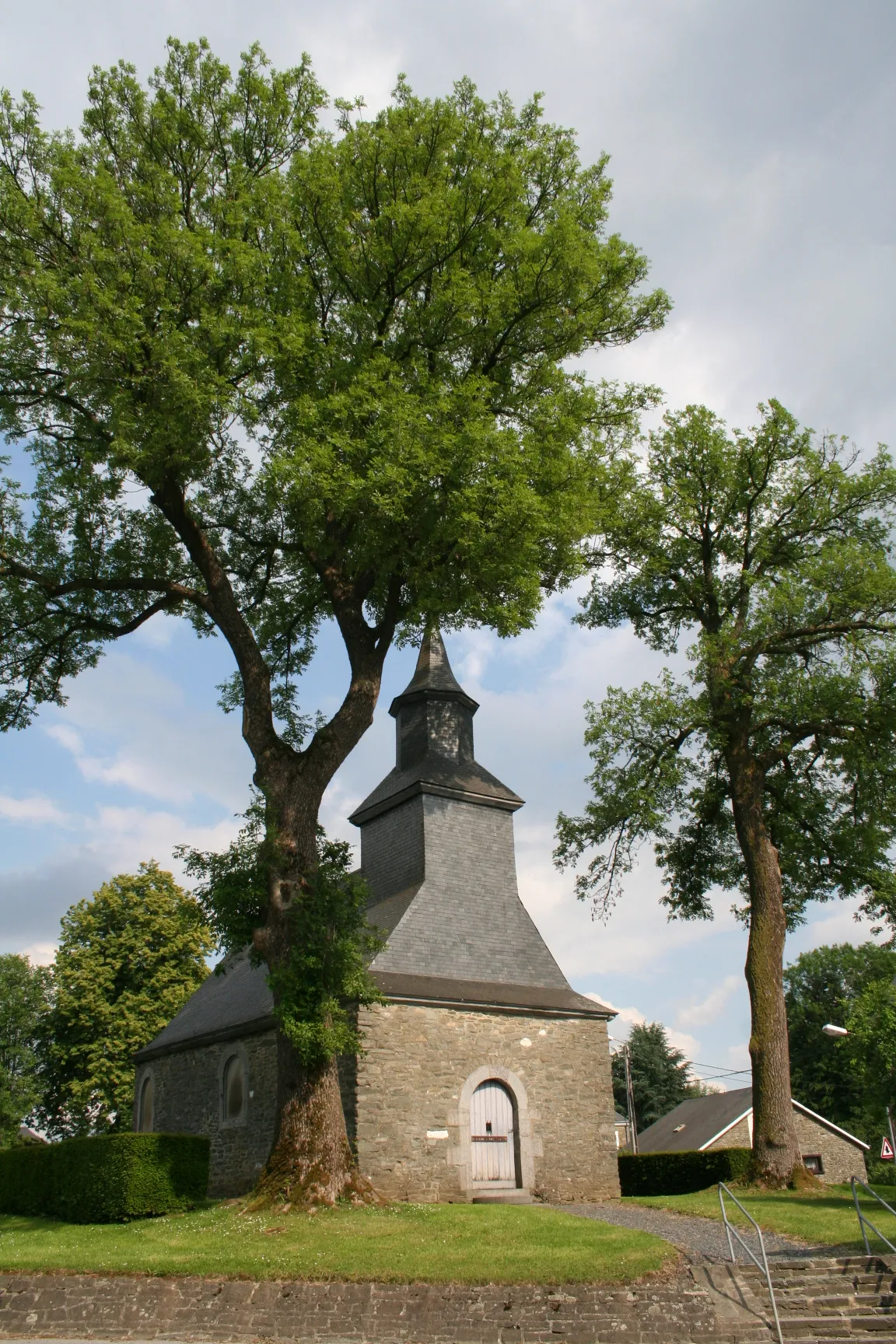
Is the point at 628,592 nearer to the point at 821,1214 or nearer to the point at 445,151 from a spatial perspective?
the point at 445,151

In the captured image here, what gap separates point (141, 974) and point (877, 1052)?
2958 cm

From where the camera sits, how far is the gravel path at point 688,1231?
11.7 m

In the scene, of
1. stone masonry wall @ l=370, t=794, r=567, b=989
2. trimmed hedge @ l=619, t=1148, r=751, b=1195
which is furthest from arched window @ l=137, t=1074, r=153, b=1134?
trimmed hedge @ l=619, t=1148, r=751, b=1195

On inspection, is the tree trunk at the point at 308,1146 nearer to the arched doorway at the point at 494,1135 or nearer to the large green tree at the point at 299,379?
the large green tree at the point at 299,379

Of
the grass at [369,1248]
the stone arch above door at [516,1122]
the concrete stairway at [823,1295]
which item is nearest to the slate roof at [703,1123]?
the stone arch above door at [516,1122]

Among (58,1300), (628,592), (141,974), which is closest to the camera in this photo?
(58,1300)

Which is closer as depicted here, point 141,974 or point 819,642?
point 819,642

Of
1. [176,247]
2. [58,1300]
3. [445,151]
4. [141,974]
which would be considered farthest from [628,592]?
[141,974]

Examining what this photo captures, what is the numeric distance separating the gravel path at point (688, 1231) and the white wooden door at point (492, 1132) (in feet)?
5.95

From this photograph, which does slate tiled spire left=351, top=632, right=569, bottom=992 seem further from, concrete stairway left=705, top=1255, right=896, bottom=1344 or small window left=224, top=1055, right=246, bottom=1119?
concrete stairway left=705, top=1255, right=896, bottom=1344

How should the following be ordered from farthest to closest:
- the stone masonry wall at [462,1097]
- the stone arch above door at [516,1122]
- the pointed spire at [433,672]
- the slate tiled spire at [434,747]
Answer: the pointed spire at [433,672]
the slate tiled spire at [434,747]
the stone arch above door at [516,1122]
the stone masonry wall at [462,1097]

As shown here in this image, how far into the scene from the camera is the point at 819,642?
71.1ft

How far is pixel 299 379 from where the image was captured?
15.5 meters

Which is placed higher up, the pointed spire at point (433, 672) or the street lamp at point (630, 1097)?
the pointed spire at point (433, 672)
